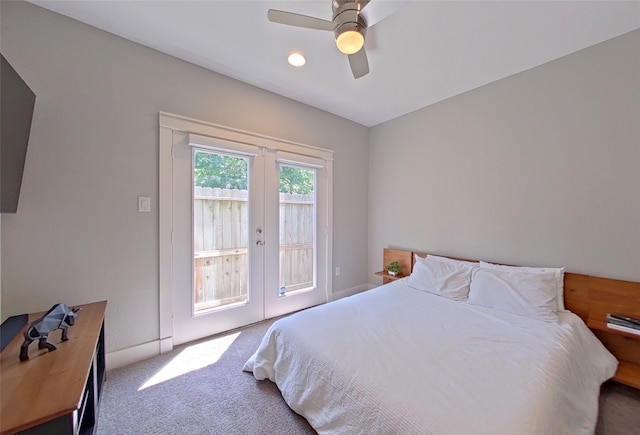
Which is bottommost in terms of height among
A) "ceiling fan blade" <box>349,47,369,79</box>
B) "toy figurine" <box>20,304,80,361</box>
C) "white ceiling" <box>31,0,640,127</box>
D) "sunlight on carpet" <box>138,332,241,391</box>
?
"sunlight on carpet" <box>138,332,241,391</box>

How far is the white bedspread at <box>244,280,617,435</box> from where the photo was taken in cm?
101

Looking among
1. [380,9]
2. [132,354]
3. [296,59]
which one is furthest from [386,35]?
[132,354]

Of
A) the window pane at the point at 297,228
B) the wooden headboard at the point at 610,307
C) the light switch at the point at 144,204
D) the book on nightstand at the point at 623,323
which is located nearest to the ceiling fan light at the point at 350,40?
the window pane at the point at 297,228

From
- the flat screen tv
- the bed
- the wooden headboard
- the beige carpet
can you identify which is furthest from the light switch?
the wooden headboard

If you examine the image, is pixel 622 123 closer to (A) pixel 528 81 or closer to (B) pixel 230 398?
(A) pixel 528 81

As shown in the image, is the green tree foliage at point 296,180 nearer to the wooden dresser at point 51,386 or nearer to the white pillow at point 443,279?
the white pillow at point 443,279

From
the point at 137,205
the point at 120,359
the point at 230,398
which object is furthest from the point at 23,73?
the point at 230,398

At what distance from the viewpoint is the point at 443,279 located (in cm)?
246

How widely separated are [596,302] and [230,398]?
2864 mm

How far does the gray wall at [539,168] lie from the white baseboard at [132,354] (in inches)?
119

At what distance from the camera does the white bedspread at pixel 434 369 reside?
1.01 meters

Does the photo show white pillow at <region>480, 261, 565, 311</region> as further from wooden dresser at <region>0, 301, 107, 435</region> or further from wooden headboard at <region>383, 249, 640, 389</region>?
wooden dresser at <region>0, 301, 107, 435</region>

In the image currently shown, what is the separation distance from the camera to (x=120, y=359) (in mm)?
1981

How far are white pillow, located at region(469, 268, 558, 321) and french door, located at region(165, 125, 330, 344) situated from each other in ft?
5.89
